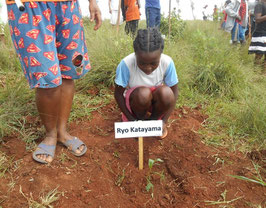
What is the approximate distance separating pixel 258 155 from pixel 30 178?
156 centimetres

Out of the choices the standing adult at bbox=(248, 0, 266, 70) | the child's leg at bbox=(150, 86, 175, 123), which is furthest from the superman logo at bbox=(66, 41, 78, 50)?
the standing adult at bbox=(248, 0, 266, 70)

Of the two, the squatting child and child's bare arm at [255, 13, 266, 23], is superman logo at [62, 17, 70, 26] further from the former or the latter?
child's bare arm at [255, 13, 266, 23]

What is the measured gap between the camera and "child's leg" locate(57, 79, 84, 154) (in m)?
1.60

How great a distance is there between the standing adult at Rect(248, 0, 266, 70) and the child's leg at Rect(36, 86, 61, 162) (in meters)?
3.45

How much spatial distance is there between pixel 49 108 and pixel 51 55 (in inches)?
13.1

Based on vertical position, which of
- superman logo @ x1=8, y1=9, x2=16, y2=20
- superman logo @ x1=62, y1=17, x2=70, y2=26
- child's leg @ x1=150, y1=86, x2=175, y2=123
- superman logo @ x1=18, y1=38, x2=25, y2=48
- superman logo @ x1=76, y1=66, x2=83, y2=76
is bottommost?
child's leg @ x1=150, y1=86, x2=175, y2=123

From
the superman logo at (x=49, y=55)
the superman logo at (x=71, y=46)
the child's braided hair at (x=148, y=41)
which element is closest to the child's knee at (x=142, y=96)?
the child's braided hair at (x=148, y=41)

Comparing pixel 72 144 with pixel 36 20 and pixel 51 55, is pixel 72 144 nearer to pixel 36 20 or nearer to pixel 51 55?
pixel 51 55

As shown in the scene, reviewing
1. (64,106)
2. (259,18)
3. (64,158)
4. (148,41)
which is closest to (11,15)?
(64,106)

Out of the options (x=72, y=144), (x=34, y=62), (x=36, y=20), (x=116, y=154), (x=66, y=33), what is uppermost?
(x=36, y=20)

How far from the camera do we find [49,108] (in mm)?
1488

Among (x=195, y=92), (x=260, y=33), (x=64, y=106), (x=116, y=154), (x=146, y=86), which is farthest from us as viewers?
(x=260, y=33)

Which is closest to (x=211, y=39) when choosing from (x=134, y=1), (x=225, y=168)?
(x=134, y=1)

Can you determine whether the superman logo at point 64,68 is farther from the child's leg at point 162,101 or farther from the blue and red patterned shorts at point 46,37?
the child's leg at point 162,101
